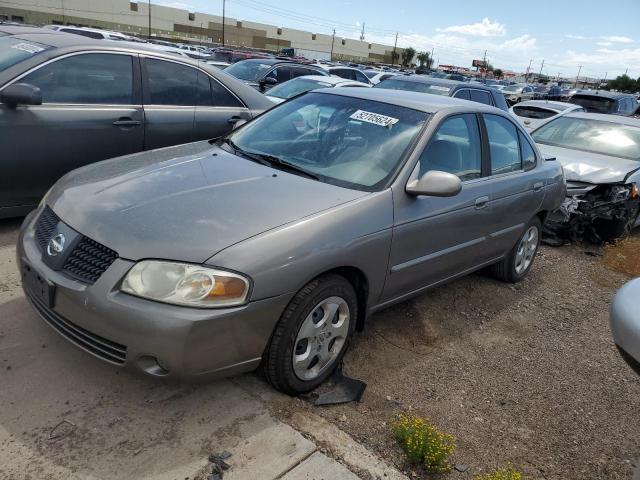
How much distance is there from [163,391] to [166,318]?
2.18 ft

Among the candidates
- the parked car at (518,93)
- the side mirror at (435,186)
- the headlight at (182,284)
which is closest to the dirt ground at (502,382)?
the headlight at (182,284)

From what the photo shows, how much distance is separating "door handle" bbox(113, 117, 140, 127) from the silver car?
1284 millimetres

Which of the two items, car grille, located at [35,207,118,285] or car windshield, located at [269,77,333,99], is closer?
car grille, located at [35,207,118,285]

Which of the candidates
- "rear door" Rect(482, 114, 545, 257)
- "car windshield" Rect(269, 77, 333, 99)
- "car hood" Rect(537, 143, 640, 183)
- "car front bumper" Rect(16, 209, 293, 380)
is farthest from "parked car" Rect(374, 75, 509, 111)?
"car front bumper" Rect(16, 209, 293, 380)

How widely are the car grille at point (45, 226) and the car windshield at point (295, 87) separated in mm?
7460

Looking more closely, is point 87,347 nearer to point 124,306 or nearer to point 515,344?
point 124,306

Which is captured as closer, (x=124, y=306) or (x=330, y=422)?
(x=124, y=306)

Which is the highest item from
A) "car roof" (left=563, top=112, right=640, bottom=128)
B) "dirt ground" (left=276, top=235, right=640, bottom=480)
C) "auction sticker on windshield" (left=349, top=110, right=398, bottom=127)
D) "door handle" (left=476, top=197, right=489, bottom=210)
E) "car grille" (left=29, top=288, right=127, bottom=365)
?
"auction sticker on windshield" (left=349, top=110, right=398, bottom=127)

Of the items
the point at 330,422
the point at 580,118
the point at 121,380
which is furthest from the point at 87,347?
the point at 580,118

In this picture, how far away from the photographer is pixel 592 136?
7.86 metres

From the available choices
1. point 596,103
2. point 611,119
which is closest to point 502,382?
point 611,119

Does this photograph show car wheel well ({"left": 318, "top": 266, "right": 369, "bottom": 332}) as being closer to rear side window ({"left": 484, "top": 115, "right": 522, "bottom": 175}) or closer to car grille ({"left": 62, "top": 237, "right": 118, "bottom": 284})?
car grille ({"left": 62, "top": 237, "right": 118, "bottom": 284})

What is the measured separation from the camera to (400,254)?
10.7 ft

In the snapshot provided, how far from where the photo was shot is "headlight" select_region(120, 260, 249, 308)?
2.39 m
